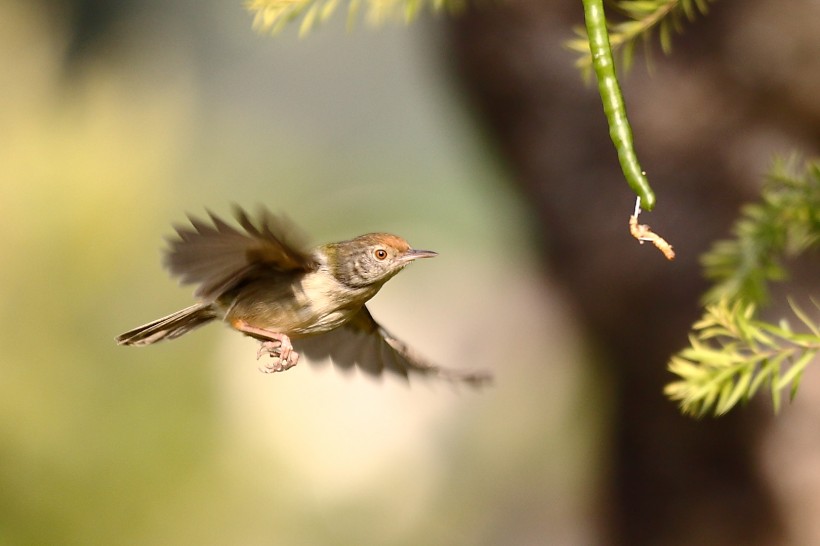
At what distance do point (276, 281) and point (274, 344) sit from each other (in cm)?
5

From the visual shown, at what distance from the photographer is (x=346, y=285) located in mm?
667

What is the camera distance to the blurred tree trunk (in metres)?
1.23

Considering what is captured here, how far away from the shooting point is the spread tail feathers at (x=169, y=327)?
2.34 ft

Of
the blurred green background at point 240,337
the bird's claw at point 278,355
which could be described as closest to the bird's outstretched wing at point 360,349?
the bird's claw at point 278,355

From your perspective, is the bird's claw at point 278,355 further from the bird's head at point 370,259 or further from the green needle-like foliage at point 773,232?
the green needle-like foliage at point 773,232

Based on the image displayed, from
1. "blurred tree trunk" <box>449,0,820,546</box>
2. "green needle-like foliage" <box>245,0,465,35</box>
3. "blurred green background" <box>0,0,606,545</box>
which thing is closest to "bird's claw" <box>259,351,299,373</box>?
"green needle-like foliage" <box>245,0,465,35</box>

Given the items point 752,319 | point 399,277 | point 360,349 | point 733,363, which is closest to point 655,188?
point 360,349

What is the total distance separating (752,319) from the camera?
58cm

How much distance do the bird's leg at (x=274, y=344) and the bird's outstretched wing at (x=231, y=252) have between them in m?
0.03

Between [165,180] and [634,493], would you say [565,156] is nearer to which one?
[634,493]

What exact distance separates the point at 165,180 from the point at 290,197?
2.04 ft

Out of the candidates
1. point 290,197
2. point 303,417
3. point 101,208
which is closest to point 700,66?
point 101,208

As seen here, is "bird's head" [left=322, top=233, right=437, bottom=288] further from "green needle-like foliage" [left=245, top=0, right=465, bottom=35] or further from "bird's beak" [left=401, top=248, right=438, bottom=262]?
"green needle-like foliage" [left=245, top=0, right=465, bottom=35]

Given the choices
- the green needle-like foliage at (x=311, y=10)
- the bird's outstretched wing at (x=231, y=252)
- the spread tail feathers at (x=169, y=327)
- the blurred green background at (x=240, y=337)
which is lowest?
the blurred green background at (x=240, y=337)
